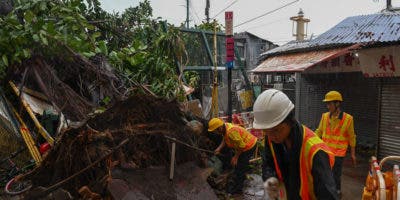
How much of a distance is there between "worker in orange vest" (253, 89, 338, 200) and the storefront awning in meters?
5.89

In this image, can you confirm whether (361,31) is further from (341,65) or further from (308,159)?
(308,159)

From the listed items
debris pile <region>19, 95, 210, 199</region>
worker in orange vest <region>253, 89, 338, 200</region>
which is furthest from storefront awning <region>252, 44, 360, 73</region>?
worker in orange vest <region>253, 89, 338, 200</region>

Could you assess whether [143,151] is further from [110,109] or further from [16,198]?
[16,198]

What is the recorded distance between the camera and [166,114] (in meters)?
6.07

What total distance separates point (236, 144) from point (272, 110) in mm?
3881

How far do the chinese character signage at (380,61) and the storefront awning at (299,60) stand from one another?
1.20 ft

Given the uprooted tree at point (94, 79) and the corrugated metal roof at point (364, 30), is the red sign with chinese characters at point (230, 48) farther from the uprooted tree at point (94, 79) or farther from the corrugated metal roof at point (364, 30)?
the corrugated metal roof at point (364, 30)

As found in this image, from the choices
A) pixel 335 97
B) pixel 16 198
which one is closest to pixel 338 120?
pixel 335 97

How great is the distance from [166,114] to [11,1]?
15.7 ft

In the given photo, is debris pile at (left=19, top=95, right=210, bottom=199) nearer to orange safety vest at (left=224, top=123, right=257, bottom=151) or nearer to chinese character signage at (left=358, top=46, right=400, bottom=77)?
orange safety vest at (left=224, top=123, right=257, bottom=151)

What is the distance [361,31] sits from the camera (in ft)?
27.1

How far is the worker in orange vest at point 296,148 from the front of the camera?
2.17 meters

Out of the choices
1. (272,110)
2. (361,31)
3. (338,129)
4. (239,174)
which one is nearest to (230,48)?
(239,174)

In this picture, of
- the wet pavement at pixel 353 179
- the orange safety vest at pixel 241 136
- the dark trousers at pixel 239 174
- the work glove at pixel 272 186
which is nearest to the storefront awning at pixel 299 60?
the wet pavement at pixel 353 179
